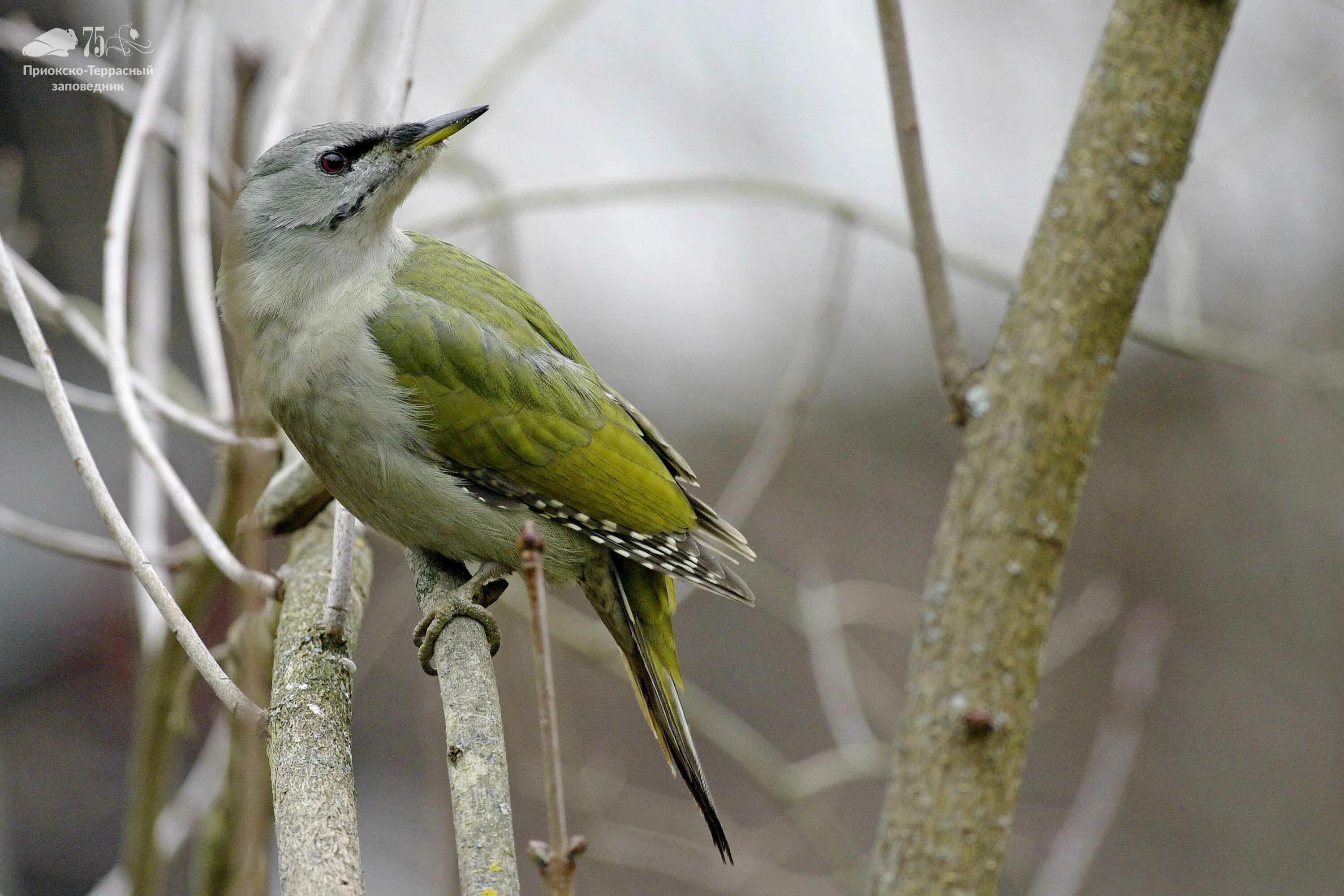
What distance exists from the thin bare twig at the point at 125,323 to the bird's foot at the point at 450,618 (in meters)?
0.34

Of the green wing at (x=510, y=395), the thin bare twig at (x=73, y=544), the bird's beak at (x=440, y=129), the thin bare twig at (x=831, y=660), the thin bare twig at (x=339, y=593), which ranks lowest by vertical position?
the thin bare twig at (x=73, y=544)

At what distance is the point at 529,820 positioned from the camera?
258 inches

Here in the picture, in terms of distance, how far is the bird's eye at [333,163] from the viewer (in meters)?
3.08

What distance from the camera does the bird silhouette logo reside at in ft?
11.6

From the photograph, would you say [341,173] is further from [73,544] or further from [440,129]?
[73,544]

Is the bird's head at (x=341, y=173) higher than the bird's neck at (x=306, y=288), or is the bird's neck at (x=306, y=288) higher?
the bird's head at (x=341, y=173)

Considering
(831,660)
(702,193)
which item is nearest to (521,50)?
(702,193)

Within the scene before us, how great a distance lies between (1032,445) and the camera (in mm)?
2547

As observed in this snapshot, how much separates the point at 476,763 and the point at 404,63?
1756 millimetres

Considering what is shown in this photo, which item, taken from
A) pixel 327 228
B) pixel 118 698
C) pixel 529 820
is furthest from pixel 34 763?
pixel 327 228

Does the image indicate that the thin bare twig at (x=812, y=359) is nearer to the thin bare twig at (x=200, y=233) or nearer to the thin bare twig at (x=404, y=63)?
the thin bare twig at (x=404, y=63)

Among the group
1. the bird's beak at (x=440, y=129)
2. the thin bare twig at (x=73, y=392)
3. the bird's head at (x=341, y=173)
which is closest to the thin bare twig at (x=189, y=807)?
the thin bare twig at (x=73, y=392)
